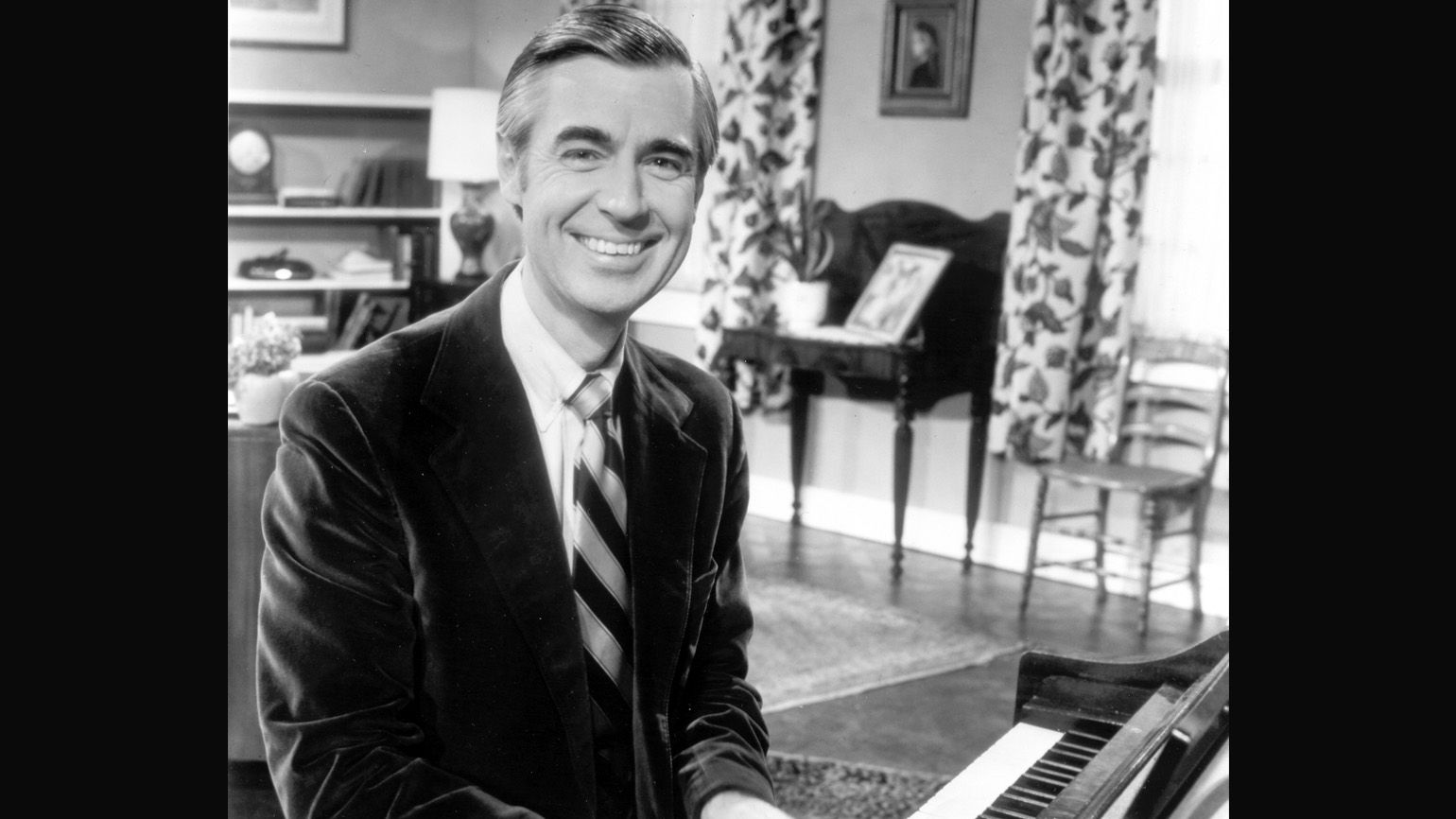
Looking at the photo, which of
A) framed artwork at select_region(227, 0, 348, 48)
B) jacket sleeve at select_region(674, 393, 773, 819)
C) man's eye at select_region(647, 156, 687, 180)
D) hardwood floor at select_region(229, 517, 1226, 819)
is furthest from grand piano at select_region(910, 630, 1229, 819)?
framed artwork at select_region(227, 0, 348, 48)

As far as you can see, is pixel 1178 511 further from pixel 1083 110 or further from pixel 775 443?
pixel 775 443

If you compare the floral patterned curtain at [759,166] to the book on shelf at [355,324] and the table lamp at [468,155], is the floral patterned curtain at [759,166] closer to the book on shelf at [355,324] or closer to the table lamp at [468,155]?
the table lamp at [468,155]

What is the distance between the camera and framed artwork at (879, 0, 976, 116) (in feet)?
7.22

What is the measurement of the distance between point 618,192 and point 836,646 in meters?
0.97

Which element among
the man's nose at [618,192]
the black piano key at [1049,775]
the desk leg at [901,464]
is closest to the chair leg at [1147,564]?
the desk leg at [901,464]

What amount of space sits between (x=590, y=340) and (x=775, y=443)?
0.50 metres

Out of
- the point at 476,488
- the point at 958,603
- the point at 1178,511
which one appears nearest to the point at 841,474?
the point at 958,603

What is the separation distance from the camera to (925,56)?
2252 millimetres

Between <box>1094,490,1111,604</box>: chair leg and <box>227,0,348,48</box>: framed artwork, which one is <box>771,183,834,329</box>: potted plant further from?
<box>227,0,348,48</box>: framed artwork

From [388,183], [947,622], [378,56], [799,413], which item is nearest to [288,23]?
[378,56]

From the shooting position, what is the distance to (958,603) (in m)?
2.62

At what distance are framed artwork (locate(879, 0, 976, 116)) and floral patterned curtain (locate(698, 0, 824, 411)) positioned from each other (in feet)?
0.39

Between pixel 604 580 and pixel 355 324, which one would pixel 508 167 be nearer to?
pixel 355 324

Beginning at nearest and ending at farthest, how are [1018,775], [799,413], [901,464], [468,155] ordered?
[468,155], [1018,775], [799,413], [901,464]
